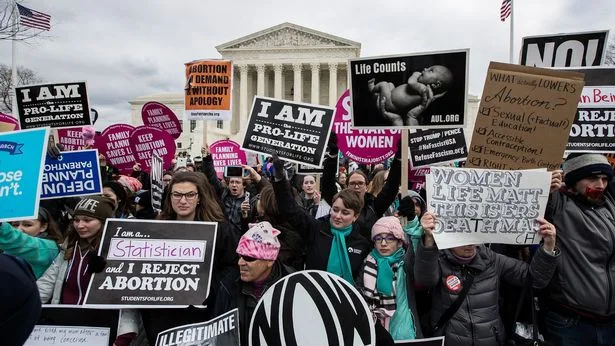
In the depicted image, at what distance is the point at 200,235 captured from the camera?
304 centimetres

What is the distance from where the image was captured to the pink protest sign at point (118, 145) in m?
8.02

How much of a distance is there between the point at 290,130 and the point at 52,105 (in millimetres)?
3368

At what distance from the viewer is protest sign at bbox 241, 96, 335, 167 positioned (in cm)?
497

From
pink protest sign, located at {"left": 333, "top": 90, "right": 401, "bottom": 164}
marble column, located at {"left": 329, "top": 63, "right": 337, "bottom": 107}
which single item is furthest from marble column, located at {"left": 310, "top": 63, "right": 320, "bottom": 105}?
pink protest sign, located at {"left": 333, "top": 90, "right": 401, "bottom": 164}

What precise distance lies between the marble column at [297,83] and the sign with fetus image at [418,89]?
50.4 meters

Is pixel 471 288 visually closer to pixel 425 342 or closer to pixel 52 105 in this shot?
pixel 425 342

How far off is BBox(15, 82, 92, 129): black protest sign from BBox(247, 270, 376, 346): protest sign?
17.0 feet

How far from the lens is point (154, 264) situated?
296 cm

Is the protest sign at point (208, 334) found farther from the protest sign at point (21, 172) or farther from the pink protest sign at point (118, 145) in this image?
the pink protest sign at point (118, 145)

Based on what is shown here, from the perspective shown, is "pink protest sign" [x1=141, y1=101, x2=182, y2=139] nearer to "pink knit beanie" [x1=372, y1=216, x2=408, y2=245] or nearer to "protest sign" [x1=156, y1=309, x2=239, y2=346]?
"pink knit beanie" [x1=372, y1=216, x2=408, y2=245]

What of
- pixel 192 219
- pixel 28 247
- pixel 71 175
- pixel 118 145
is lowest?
pixel 28 247

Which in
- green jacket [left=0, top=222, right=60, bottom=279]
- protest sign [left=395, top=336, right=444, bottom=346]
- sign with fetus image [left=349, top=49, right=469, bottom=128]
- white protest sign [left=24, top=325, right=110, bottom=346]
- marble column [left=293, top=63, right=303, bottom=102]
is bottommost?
white protest sign [left=24, top=325, right=110, bottom=346]

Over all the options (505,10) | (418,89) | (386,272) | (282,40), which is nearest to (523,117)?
(418,89)

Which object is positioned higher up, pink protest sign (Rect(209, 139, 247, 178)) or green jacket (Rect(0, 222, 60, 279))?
pink protest sign (Rect(209, 139, 247, 178))
